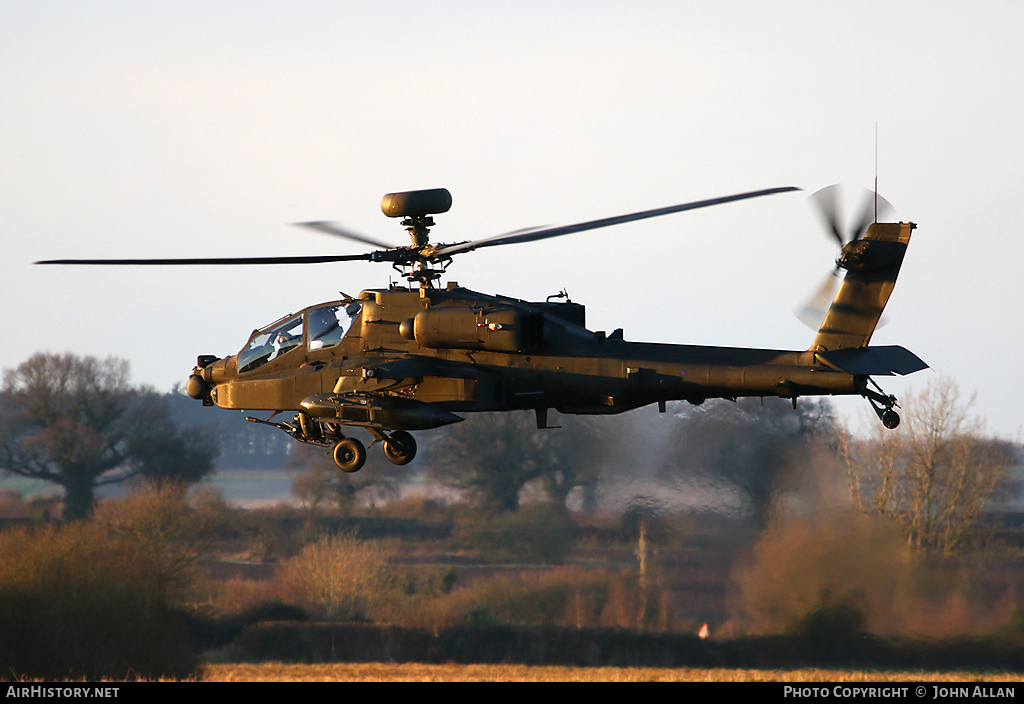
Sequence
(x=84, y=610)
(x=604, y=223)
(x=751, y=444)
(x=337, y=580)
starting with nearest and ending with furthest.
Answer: (x=604, y=223) < (x=751, y=444) < (x=84, y=610) < (x=337, y=580)

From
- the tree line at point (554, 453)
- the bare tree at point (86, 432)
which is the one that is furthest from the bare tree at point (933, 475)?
the bare tree at point (86, 432)

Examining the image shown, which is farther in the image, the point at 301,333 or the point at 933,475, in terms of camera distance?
the point at 933,475

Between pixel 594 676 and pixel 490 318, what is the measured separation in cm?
2201

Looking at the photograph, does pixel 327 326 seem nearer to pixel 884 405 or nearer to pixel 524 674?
pixel 884 405

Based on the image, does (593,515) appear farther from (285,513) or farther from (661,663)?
(285,513)

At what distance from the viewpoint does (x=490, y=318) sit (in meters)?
16.8

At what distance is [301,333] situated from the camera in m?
18.6

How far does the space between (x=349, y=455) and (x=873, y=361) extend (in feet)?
26.3

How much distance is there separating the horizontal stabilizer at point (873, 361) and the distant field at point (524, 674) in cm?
1735

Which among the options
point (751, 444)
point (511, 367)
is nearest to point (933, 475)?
point (751, 444)

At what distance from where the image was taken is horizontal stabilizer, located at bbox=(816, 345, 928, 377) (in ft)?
52.5

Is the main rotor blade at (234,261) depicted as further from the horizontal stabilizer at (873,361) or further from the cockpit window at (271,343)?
the horizontal stabilizer at (873,361)

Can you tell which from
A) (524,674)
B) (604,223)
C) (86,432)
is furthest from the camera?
(86,432)

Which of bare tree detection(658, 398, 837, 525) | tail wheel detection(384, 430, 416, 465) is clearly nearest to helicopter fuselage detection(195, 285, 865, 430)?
tail wheel detection(384, 430, 416, 465)
